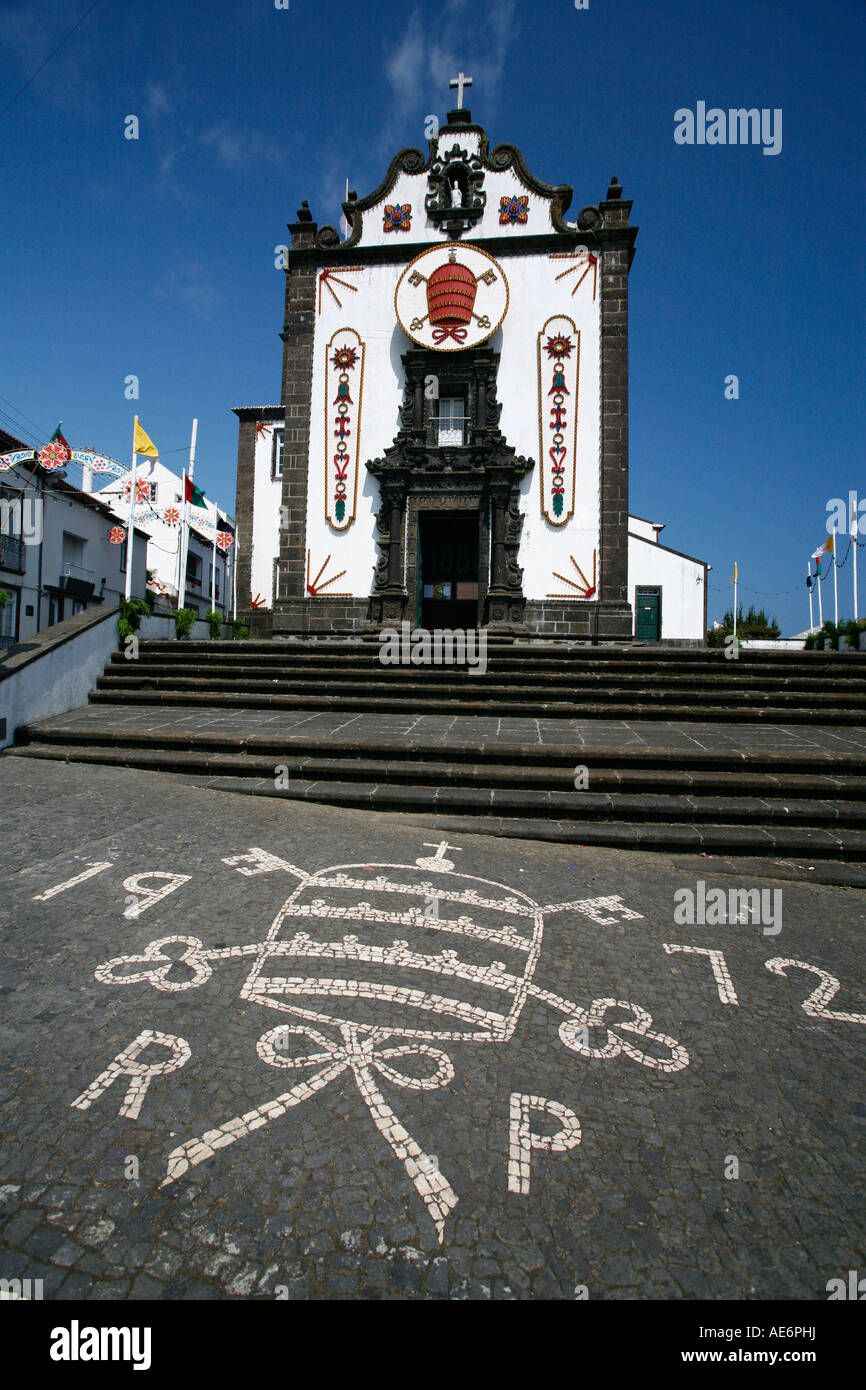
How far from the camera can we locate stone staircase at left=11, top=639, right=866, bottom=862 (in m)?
5.75

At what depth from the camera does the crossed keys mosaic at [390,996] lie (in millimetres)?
2217

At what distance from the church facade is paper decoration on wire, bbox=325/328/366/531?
0.11 feet

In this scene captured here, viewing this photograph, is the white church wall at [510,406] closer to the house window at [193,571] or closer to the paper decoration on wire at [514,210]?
A: the paper decoration on wire at [514,210]

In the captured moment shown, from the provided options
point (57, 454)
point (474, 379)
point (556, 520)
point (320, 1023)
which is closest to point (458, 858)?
point (320, 1023)

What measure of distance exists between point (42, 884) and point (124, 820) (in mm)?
1281

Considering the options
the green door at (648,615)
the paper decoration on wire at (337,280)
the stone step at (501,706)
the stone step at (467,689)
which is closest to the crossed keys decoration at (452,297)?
the paper decoration on wire at (337,280)

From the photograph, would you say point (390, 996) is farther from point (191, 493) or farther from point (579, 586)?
point (191, 493)

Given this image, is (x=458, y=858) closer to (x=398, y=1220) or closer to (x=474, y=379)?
(x=398, y=1220)

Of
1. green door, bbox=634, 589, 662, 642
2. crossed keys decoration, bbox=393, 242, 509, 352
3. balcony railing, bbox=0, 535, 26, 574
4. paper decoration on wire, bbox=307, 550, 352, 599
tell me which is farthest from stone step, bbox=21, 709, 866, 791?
balcony railing, bbox=0, 535, 26, 574

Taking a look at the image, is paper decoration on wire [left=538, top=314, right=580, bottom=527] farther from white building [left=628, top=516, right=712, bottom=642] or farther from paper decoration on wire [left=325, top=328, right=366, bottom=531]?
white building [left=628, top=516, right=712, bottom=642]

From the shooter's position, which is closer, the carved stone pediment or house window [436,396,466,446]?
the carved stone pediment

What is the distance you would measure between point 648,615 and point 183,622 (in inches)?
625

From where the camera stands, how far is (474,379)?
14977 mm
